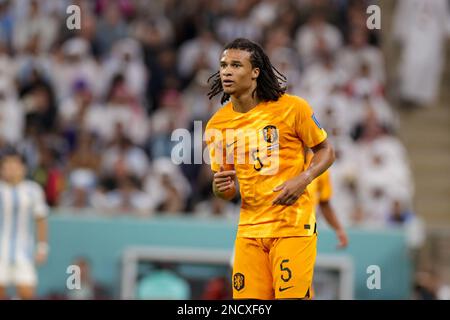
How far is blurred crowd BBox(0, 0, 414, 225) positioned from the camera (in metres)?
14.0

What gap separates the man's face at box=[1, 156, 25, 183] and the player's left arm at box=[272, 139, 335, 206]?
17.8ft

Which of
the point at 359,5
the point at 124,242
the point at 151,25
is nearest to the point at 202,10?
the point at 151,25

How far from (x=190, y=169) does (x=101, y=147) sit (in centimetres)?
133

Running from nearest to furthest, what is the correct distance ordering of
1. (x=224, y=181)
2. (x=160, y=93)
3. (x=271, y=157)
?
(x=224, y=181) < (x=271, y=157) < (x=160, y=93)

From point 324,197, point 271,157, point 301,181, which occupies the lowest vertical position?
point 324,197

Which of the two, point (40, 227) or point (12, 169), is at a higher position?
point (12, 169)

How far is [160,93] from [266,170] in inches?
335

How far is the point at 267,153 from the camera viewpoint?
23.9 ft

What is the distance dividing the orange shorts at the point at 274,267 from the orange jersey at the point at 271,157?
0.20 ft

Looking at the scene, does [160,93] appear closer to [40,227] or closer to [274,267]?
[40,227]

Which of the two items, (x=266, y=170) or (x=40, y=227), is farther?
(x=40, y=227)

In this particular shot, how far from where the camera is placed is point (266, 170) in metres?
7.27

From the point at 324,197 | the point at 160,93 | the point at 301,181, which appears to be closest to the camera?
the point at 301,181

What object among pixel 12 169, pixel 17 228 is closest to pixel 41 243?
pixel 17 228
